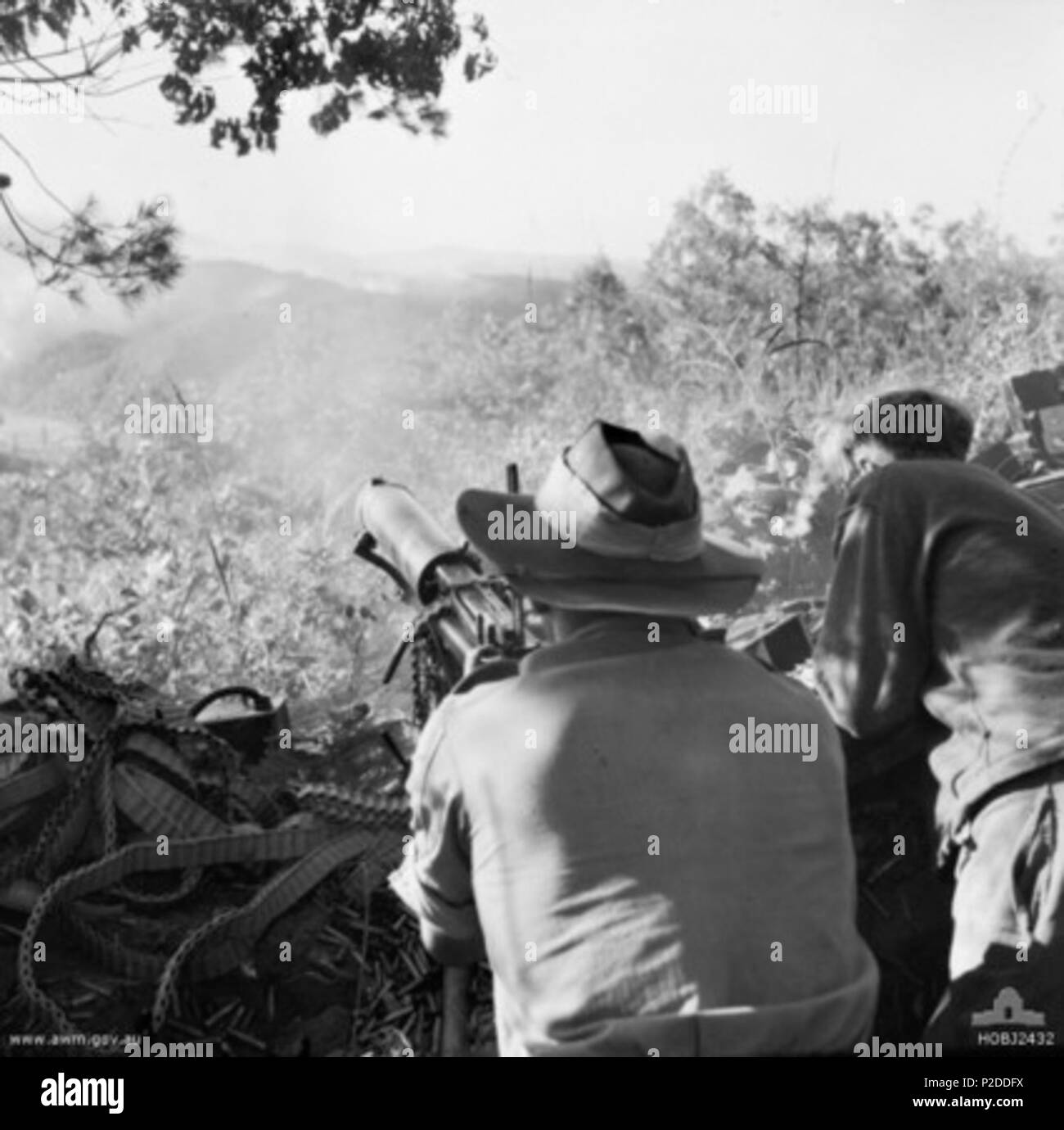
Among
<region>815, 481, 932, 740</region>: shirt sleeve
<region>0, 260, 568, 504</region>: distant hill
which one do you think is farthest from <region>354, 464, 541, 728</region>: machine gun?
<region>0, 260, 568, 504</region>: distant hill

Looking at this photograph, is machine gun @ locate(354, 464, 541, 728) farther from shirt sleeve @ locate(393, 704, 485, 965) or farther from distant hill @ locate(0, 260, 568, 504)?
distant hill @ locate(0, 260, 568, 504)

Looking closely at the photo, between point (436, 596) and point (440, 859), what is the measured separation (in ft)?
4.53

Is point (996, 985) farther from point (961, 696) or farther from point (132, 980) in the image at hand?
point (132, 980)

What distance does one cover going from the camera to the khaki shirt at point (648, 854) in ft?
8.56

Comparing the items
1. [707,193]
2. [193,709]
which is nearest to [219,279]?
[707,193]

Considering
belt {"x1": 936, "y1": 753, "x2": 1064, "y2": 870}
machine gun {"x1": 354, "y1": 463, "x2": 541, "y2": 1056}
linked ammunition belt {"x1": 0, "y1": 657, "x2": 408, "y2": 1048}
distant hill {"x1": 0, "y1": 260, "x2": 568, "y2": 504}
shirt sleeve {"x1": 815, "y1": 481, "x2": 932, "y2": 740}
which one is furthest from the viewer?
distant hill {"x1": 0, "y1": 260, "x2": 568, "y2": 504}

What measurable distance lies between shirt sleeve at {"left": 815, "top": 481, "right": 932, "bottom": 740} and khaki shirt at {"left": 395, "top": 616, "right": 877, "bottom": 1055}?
79 centimetres

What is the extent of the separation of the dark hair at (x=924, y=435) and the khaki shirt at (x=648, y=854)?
1.16 meters

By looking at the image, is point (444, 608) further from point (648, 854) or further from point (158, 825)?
point (648, 854)

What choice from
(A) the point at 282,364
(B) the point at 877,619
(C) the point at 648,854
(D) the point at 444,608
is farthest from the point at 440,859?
(A) the point at 282,364

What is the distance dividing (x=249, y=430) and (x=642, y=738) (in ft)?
15.6

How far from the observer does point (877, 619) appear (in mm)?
3521

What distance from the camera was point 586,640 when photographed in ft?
9.12

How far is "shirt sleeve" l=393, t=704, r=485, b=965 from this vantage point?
9.03 feet
